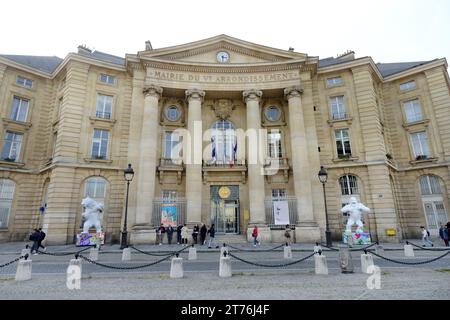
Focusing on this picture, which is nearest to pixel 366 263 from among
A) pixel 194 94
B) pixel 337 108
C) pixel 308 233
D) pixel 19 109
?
pixel 308 233

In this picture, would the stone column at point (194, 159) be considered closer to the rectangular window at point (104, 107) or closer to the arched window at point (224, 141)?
the arched window at point (224, 141)

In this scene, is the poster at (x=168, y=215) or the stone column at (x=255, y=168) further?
the stone column at (x=255, y=168)

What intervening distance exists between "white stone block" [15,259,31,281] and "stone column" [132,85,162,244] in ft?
35.5

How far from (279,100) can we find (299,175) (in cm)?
875

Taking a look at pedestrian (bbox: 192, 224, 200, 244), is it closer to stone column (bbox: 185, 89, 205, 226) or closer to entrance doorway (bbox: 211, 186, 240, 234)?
stone column (bbox: 185, 89, 205, 226)

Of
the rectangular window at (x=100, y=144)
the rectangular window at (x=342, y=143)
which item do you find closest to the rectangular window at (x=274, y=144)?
the rectangular window at (x=342, y=143)

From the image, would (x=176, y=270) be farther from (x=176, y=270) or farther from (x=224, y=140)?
(x=224, y=140)

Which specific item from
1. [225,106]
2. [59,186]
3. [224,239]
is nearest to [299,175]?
[224,239]

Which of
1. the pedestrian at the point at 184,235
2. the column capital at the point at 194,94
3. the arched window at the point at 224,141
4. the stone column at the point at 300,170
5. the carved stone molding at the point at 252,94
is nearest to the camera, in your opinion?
the pedestrian at the point at 184,235

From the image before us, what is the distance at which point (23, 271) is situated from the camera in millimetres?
8352

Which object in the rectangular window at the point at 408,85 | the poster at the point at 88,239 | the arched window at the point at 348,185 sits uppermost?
the rectangular window at the point at 408,85

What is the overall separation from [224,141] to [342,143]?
11112 millimetres

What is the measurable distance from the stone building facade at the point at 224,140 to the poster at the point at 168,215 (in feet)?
2.39

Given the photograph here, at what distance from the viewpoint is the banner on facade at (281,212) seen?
2044cm
